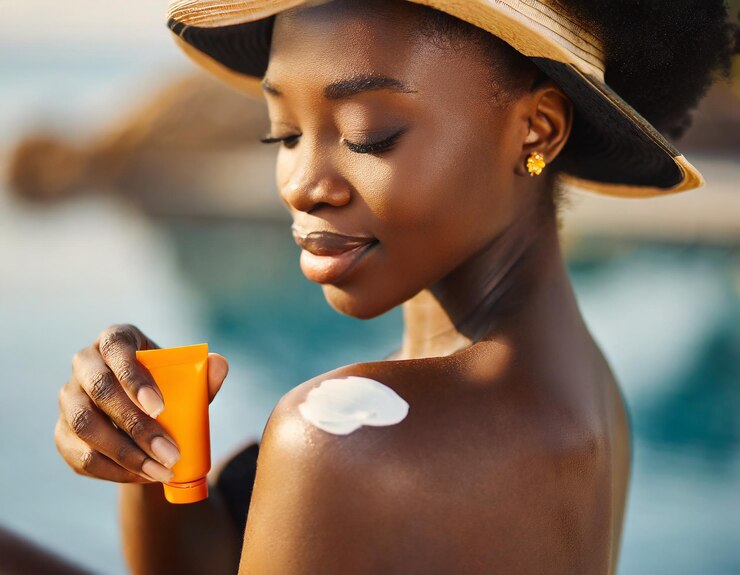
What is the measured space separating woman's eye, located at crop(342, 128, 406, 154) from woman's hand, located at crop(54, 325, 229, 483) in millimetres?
355

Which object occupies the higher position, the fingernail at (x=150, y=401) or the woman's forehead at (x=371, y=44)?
the woman's forehead at (x=371, y=44)

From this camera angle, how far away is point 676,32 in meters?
1.35

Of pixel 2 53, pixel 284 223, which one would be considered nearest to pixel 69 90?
pixel 2 53

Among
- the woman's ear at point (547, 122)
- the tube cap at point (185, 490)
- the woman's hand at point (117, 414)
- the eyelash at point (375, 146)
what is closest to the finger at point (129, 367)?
the woman's hand at point (117, 414)

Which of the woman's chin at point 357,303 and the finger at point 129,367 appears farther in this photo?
the woman's chin at point 357,303

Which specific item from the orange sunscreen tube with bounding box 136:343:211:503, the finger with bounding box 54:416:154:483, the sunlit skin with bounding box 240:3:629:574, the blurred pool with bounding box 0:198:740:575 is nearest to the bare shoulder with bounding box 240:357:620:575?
the sunlit skin with bounding box 240:3:629:574

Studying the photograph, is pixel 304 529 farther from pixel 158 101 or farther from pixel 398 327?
pixel 158 101

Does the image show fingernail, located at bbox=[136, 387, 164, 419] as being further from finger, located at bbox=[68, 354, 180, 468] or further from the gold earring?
the gold earring

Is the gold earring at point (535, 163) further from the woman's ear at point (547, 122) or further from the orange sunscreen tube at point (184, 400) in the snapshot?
the orange sunscreen tube at point (184, 400)

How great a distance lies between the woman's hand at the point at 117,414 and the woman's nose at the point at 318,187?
0.87ft

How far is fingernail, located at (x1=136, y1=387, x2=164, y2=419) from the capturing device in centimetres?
113

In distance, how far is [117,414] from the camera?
1152mm

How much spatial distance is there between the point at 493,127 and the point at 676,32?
1.15 ft

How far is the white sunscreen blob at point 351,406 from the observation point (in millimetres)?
1039
